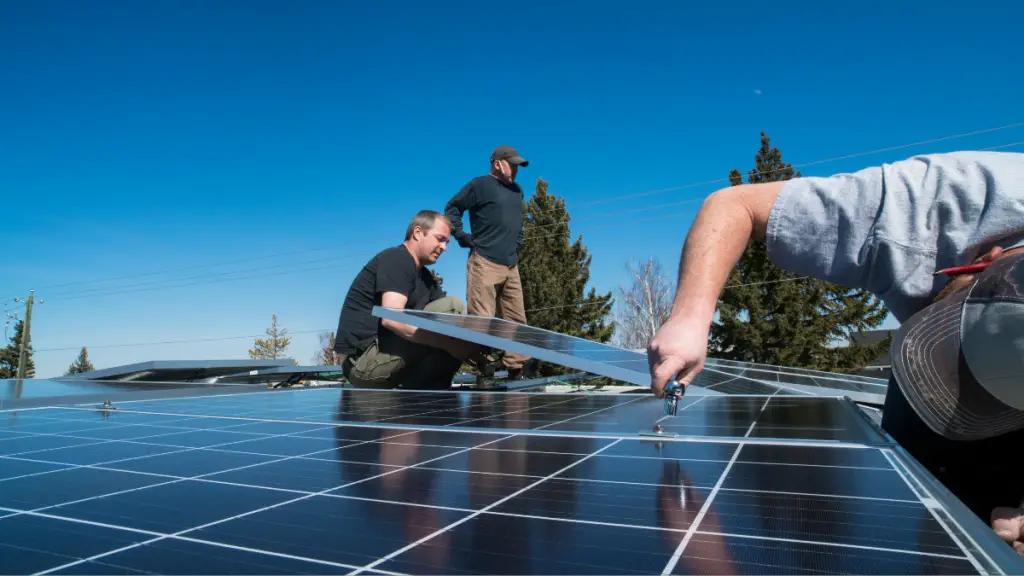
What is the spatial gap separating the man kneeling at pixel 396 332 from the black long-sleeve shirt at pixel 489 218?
150cm

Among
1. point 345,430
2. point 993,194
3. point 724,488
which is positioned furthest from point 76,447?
point 993,194

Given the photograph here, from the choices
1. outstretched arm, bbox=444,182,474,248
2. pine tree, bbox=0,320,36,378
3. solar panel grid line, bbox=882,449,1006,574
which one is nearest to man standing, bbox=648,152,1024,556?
solar panel grid line, bbox=882,449,1006,574

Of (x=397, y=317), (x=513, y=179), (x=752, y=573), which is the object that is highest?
(x=513, y=179)

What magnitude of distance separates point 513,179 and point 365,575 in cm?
758

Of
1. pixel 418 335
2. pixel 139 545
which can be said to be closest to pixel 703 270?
pixel 139 545

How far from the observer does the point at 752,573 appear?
3.33 feet

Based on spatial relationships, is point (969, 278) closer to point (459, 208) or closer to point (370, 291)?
point (370, 291)

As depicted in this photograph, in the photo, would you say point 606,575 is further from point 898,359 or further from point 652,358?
point 898,359

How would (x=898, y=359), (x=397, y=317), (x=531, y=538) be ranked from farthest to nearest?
Result: (x=397, y=317) < (x=898, y=359) < (x=531, y=538)

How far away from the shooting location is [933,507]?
1.36 m

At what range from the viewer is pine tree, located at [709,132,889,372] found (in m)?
28.3

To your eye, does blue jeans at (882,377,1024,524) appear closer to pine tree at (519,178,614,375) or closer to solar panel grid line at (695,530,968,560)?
solar panel grid line at (695,530,968,560)

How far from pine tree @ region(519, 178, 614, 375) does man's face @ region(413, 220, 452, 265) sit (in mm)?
25788

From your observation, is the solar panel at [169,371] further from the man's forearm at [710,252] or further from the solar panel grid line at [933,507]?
the solar panel grid line at [933,507]
